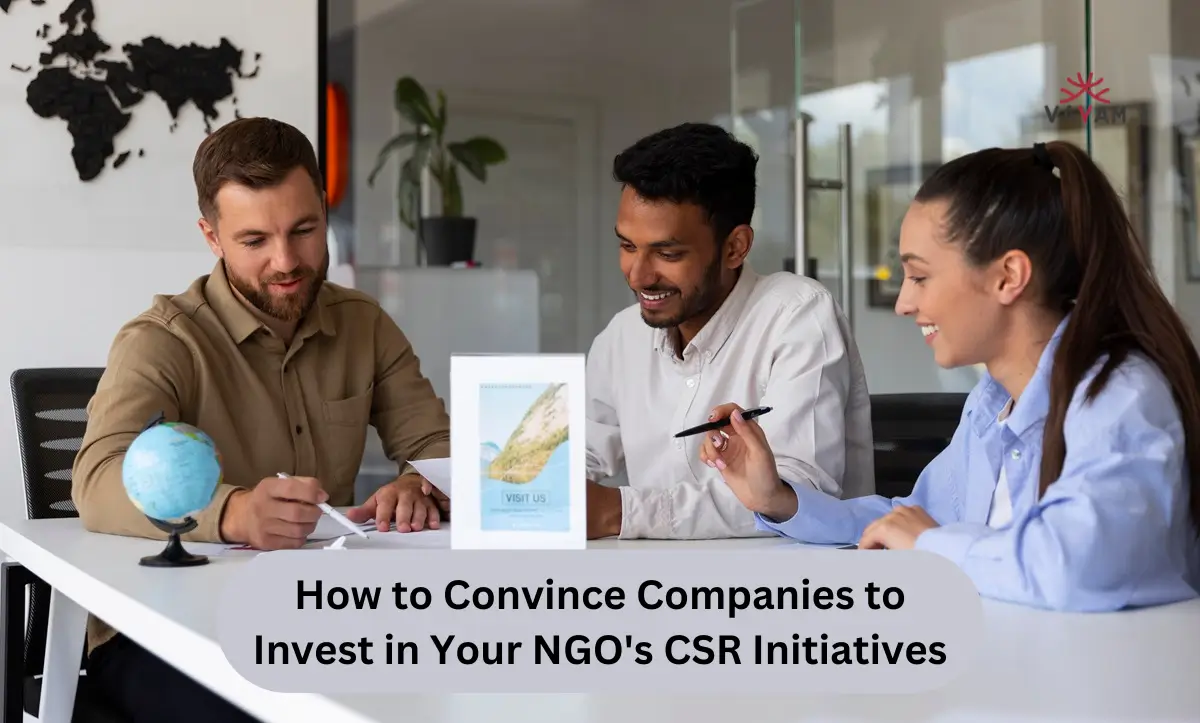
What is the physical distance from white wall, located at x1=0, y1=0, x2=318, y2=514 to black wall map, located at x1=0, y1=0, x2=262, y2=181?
2cm

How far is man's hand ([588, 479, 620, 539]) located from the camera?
166 centimetres

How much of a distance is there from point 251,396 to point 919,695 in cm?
137

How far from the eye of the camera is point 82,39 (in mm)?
3328

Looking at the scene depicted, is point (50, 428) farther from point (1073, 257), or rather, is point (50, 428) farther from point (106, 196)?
point (1073, 257)

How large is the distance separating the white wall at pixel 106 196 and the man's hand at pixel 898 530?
254cm

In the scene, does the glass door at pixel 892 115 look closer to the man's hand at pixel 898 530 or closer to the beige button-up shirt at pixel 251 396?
the beige button-up shirt at pixel 251 396

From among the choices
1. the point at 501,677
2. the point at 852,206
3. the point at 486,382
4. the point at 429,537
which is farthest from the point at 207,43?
the point at 501,677

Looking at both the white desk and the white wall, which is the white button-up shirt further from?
the white wall

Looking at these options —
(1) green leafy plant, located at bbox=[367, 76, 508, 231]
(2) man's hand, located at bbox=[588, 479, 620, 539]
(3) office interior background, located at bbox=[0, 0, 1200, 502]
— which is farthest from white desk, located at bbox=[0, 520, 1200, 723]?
(1) green leafy plant, located at bbox=[367, 76, 508, 231]

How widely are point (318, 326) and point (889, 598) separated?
1.36 metres

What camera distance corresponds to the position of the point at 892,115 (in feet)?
13.2

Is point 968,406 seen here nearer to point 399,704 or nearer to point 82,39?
point 399,704

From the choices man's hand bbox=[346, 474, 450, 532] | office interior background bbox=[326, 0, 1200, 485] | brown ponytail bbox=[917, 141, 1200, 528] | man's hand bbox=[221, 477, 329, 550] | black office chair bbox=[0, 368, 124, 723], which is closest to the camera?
brown ponytail bbox=[917, 141, 1200, 528]

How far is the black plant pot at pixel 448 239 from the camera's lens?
495 centimetres
